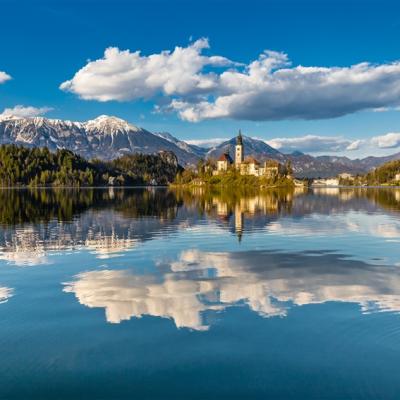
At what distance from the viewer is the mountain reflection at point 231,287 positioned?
68.0 feet

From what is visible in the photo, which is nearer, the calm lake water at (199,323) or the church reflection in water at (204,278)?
the calm lake water at (199,323)

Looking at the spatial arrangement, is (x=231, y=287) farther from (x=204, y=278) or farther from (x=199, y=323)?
(x=199, y=323)

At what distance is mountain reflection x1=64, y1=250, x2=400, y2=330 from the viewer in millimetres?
20734

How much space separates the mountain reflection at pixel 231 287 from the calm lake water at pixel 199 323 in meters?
0.08

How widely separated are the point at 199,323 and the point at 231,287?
6659 millimetres

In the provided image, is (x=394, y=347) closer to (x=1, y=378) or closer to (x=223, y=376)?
(x=223, y=376)

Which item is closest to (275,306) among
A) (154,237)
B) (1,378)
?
(1,378)

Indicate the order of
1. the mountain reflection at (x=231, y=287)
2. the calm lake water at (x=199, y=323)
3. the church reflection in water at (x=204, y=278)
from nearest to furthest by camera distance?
the calm lake water at (x=199, y=323), the mountain reflection at (x=231, y=287), the church reflection in water at (x=204, y=278)

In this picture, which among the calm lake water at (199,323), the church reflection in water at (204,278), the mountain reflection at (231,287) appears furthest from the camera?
the church reflection in water at (204,278)

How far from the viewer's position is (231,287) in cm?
2492

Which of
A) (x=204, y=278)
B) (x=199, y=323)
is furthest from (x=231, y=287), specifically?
(x=199, y=323)

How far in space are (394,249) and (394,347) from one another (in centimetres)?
2593

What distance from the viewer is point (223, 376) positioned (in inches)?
536

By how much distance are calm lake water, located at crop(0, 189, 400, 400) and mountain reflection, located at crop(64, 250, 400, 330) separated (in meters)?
0.08
